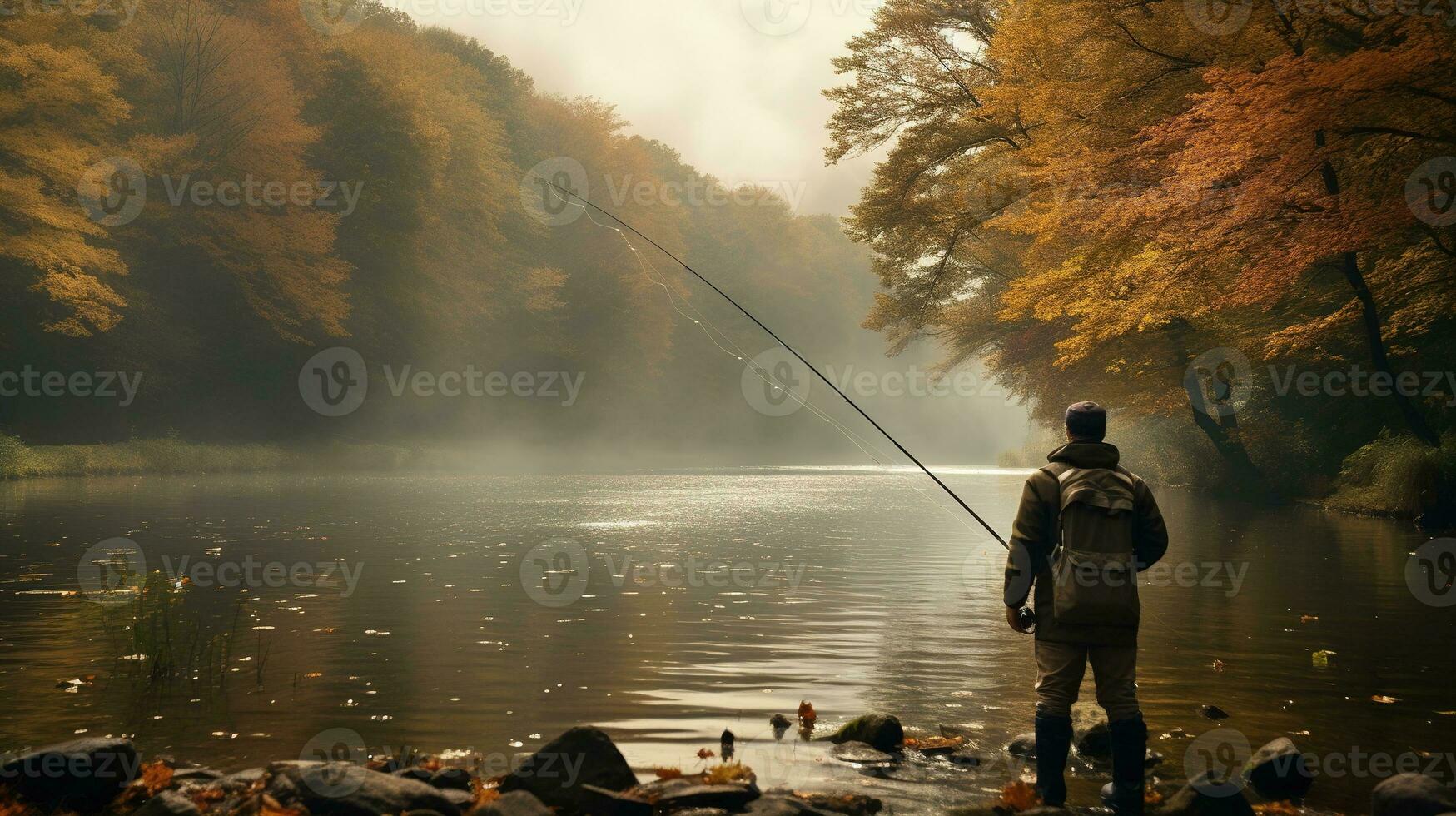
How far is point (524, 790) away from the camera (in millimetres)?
5172

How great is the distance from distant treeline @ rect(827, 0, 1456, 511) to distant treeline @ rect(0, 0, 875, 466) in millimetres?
9464

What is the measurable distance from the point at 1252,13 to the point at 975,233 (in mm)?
15733

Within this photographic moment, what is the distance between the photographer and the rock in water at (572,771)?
5.38 meters

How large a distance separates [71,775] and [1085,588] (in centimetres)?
469

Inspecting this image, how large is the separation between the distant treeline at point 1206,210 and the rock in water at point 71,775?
15.7m

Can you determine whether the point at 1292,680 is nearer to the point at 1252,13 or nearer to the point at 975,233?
the point at 1252,13

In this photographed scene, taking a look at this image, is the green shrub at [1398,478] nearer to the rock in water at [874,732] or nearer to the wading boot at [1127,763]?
the rock in water at [874,732]

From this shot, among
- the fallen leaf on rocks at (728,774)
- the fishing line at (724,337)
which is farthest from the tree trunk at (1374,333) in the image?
the fallen leaf on rocks at (728,774)

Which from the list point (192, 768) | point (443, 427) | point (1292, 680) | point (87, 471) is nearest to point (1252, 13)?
point (1292, 680)

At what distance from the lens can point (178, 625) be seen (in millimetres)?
10164

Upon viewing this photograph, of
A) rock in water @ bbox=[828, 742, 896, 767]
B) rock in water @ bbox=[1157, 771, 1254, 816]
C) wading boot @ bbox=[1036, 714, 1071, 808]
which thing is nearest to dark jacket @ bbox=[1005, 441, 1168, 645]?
wading boot @ bbox=[1036, 714, 1071, 808]

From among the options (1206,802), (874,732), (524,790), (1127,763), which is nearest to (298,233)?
(874,732)

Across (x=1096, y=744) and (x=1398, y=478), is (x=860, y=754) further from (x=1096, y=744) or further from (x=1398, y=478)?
(x=1398, y=478)

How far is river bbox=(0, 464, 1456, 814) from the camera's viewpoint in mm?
6707
